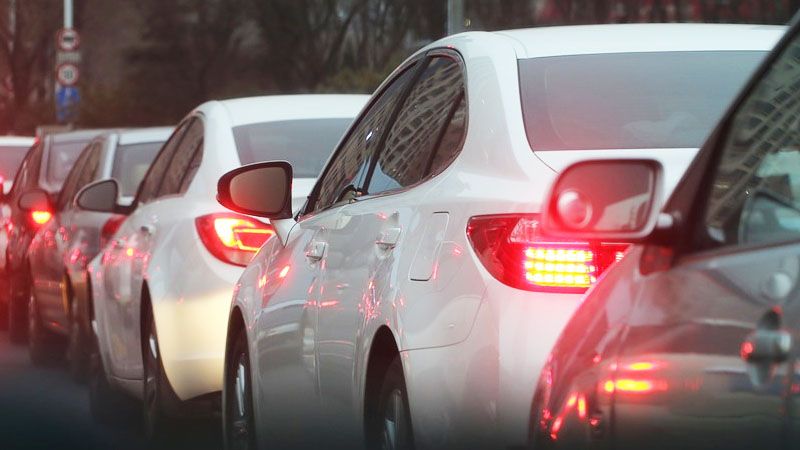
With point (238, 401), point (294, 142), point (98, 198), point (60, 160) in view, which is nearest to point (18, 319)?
point (60, 160)

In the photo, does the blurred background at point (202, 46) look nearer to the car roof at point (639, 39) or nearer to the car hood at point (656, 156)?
the car roof at point (639, 39)

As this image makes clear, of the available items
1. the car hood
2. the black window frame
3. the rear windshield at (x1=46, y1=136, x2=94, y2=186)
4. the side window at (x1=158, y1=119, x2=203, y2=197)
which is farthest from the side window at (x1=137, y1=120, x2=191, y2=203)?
the rear windshield at (x1=46, y1=136, x2=94, y2=186)

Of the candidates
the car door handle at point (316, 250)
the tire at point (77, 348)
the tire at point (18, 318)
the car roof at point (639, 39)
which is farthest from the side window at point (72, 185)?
the car roof at point (639, 39)

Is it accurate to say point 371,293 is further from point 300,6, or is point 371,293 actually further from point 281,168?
point 300,6

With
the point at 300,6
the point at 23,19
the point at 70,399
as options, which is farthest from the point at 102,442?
the point at 23,19

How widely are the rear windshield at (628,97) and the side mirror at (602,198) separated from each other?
1.35m

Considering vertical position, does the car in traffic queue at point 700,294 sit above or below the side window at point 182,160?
above

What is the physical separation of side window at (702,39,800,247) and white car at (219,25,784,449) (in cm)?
93

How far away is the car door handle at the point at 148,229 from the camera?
333 inches

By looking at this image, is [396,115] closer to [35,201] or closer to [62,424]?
[62,424]

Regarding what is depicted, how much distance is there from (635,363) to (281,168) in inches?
136

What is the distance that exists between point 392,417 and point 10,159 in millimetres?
17036

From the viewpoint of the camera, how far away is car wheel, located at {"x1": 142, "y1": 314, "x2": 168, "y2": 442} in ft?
25.8

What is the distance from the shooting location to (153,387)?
806 centimetres
